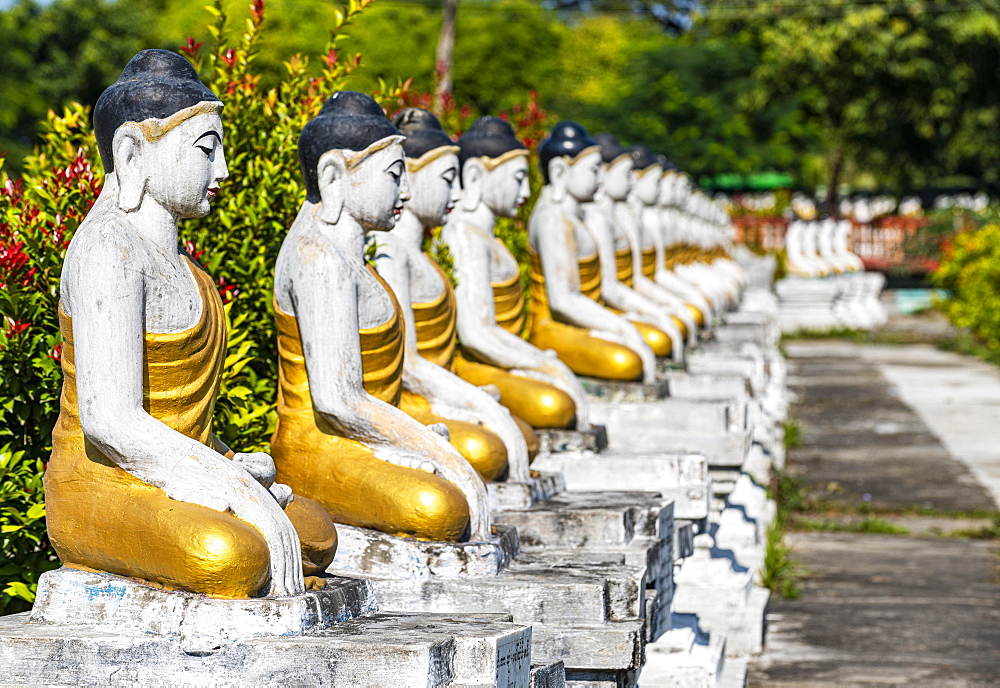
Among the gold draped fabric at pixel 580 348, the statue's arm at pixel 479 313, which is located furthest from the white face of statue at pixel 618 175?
the statue's arm at pixel 479 313

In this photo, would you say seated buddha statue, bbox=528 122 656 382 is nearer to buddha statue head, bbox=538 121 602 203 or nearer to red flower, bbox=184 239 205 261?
buddha statue head, bbox=538 121 602 203

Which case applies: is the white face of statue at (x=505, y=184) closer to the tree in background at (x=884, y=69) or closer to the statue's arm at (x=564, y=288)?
the statue's arm at (x=564, y=288)

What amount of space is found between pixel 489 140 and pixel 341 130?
2.11 m

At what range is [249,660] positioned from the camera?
3.28 metres

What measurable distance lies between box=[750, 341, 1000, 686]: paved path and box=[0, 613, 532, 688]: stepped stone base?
340 centimetres

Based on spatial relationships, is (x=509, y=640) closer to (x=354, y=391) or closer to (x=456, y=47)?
(x=354, y=391)

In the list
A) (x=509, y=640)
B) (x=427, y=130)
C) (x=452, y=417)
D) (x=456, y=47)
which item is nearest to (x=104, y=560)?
(x=509, y=640)

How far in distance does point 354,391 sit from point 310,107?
221cm

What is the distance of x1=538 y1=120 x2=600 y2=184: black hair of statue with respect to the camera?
7.87 metres

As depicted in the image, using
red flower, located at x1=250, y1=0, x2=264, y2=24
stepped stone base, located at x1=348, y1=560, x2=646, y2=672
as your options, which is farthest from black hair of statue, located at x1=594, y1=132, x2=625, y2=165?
stepped stone base, located at x1=348, y1=560, x2=646, y2=672

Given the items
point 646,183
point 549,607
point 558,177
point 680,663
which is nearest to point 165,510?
point 549,607

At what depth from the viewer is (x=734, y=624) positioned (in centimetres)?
667

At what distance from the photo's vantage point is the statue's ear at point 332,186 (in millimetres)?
4422

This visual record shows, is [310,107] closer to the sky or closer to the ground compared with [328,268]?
closer to the sky
